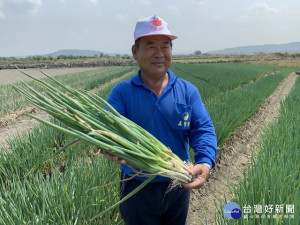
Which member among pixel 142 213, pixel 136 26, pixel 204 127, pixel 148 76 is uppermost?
pixel 136 26

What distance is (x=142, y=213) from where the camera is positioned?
4.73ft

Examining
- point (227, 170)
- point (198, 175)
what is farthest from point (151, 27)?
point (227, 170)

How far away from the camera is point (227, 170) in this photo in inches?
130

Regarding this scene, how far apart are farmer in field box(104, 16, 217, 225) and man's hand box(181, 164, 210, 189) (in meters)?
0.05

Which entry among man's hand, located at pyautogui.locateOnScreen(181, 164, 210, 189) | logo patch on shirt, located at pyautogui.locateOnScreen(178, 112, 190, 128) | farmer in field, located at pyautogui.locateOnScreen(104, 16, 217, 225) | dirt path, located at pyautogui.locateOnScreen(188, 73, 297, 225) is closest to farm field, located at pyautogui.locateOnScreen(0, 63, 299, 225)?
dirt path, located at pyautogui.locateOnScreen(188, 73, 297, 225)

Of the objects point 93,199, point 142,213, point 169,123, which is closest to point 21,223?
point 93,199

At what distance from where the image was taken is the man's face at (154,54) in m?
1.32

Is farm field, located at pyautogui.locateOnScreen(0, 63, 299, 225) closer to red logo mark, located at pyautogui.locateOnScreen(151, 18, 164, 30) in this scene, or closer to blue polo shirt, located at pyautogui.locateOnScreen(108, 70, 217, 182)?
blue polo shirt, located at pyautogui.locateOnScreen(108, 70, 217, 182)

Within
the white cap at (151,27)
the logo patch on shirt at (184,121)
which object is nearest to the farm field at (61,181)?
the logo patch on shirt at (184,121)

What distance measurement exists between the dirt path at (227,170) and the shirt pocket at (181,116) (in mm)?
412

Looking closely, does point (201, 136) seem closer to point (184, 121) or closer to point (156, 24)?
point (184, 121)

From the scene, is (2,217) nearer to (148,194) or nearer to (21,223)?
(21,223)

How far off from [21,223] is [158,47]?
1.15 metres

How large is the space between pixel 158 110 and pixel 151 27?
1.38ft
